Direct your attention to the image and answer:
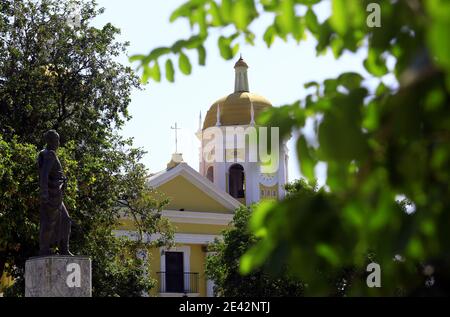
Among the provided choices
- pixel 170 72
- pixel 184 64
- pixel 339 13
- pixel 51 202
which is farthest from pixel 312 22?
pixel 51 202

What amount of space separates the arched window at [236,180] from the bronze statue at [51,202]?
33863 mm

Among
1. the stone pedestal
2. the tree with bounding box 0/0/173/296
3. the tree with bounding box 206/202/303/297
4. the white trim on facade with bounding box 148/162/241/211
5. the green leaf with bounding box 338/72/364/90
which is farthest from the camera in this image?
the white trim on facade with bounding box 148/162/241/211

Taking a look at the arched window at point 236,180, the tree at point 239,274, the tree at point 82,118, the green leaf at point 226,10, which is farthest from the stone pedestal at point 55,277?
the arched window at point 236,180

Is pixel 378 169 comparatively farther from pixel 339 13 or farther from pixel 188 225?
pixel 188 225

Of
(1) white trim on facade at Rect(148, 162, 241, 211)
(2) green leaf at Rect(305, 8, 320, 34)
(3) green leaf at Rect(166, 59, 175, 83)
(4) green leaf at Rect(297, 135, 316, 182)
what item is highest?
(1) white trim on facade at Rect(148, 162, 241, 211)

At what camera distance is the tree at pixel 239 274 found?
30.1 metres

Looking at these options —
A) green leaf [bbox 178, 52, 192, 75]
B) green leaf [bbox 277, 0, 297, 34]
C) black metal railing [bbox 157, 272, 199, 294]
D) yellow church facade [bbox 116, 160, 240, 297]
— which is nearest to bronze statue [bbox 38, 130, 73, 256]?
green leaf [bbox 178, 52, 192, 75]

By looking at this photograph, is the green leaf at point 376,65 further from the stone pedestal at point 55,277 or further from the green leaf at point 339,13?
the stone pedestal at point 55,277

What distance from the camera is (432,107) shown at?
277 cm

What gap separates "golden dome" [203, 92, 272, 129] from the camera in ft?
170

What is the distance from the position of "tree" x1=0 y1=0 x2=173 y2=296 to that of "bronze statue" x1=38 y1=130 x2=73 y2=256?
31.8ft

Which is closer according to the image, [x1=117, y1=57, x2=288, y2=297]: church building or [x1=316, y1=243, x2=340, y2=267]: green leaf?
[x1=316, y1=243, x2=340, y2=267]: green leaf

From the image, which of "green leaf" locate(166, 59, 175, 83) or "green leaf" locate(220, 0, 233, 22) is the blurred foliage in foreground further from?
"green leaf" locate(166, 59, 175, 83)
